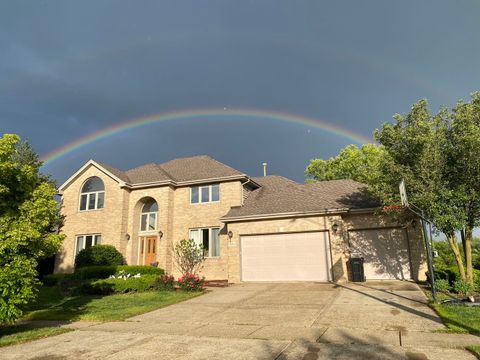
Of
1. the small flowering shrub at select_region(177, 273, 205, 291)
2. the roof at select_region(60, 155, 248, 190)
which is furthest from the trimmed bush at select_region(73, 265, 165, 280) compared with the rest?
the roof at select_region(60, 155, 248, 190)

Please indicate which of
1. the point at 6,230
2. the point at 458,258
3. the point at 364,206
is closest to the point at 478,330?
the point at 458,258

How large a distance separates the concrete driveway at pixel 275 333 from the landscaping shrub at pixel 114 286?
5.20 meters

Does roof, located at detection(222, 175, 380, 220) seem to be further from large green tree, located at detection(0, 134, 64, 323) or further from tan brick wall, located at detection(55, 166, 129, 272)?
large green tree, located at detection(0, 134, 64, 323)

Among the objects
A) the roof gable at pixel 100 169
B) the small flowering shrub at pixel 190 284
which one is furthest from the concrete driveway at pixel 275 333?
the roof gable at pixel 100 169

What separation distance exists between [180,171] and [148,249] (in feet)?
19.2

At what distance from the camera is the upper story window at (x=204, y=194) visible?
21172 mm

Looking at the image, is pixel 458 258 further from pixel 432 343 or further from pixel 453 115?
pixel 432 343

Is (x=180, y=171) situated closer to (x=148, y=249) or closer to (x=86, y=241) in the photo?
(x=148, y=249)

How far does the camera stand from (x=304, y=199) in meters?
19.0

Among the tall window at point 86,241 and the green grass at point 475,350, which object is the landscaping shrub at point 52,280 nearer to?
the tall window at point 86,241

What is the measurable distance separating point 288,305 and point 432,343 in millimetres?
5263

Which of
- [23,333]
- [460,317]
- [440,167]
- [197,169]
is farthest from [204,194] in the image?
[460,317]

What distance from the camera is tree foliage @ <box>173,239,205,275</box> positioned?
1961cm

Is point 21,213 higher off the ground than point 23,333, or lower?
higher
